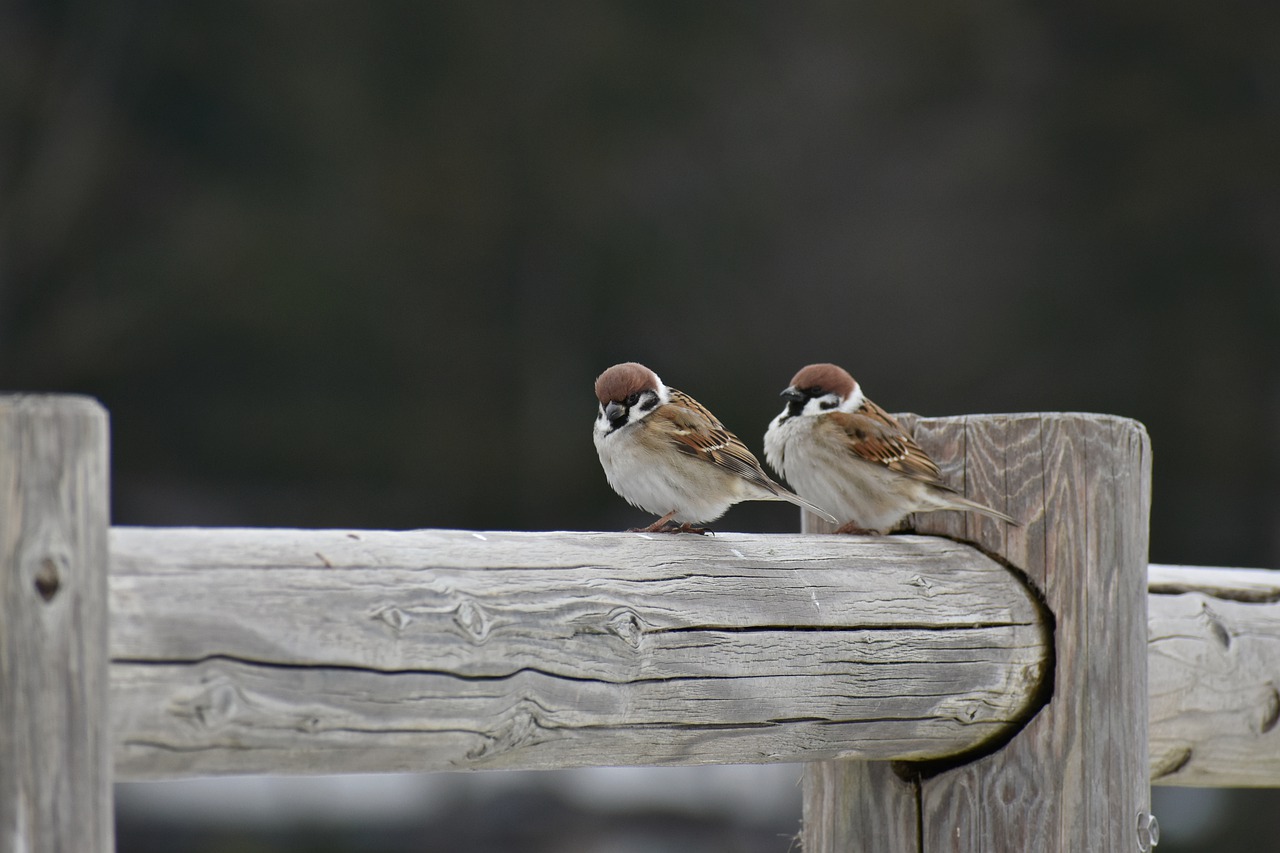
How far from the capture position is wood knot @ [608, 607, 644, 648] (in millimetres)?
1530

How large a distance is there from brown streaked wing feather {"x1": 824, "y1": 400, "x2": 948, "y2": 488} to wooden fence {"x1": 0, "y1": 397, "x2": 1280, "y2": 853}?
0.04m

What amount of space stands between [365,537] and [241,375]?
576cm

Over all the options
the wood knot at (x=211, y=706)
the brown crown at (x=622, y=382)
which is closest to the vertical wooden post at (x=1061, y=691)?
the brown crown at (x=622, y=382)

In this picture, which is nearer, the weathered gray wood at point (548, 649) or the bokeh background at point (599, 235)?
the weathered gray wood at point (548, 649)

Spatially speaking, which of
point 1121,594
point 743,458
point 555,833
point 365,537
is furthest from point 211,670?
point 555,833

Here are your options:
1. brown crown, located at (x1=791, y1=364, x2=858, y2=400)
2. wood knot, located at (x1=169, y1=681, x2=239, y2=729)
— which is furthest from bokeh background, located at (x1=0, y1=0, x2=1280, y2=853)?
wood knot, located at (x1=169, y1=681, x2=239, y2=729)

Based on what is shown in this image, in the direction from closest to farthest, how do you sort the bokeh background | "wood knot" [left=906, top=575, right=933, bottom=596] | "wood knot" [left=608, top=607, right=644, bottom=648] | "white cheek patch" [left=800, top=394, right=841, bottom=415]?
"wood knot" [left=608, top=607, right=644, bottom=648], "wood knot" [left=906, top=575, right=933, bottom=596], "white cheek patch" [left=800, top=394, right=841, bottom=415], the bokeh background

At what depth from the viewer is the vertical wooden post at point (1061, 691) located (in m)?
1.81

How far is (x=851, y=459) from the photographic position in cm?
245

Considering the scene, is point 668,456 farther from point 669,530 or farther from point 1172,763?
point 1172,763

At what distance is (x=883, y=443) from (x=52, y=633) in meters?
1.53

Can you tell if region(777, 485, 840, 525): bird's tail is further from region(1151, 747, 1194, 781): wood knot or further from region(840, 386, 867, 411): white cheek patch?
region(1151, 747, 1194, 781): wood knot

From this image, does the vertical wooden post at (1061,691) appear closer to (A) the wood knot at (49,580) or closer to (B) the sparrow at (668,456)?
(B) the sparrow at (668,456)

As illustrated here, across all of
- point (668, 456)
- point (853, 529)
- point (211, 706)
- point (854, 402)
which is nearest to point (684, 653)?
point (211, 706)
